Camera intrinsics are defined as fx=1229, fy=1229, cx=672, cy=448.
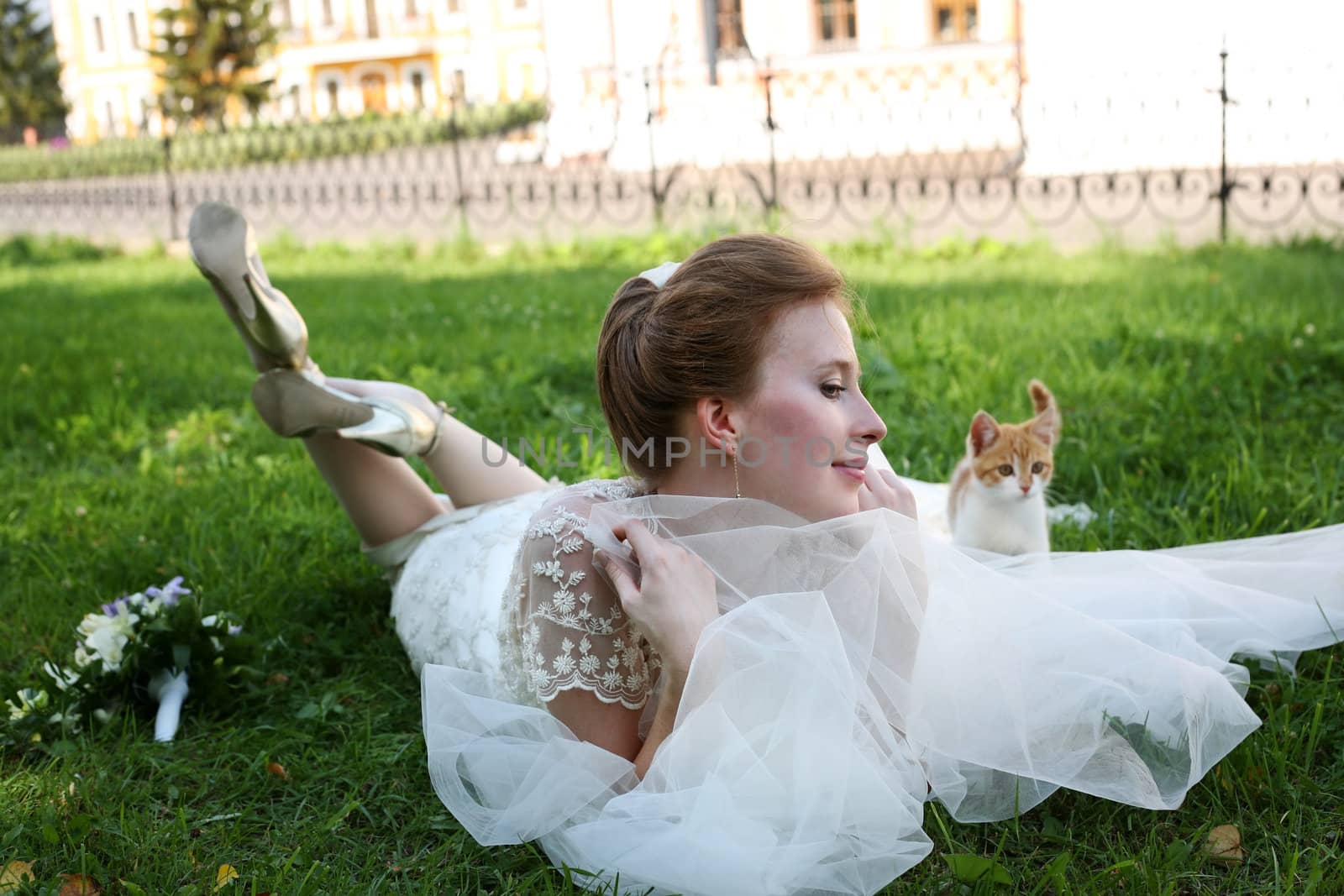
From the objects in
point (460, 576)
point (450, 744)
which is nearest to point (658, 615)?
point (450, 744)

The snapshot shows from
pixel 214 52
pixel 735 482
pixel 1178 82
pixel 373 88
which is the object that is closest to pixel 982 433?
pixel 735 482

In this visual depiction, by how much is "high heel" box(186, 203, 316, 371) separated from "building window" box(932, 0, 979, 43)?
653 inches

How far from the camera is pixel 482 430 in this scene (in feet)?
16.5

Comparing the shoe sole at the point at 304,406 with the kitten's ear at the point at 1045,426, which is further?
the kitten's ear at the point at 1045,426

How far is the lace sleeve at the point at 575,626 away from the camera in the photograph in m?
2.26

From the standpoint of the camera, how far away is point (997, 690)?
93.0 inches

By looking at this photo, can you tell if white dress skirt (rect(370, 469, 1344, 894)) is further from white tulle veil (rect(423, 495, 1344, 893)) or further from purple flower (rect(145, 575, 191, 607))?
purple flower (rect(145, 575, 191, 607))

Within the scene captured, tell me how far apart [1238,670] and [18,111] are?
5565cm

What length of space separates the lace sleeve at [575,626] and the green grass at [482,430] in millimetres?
328

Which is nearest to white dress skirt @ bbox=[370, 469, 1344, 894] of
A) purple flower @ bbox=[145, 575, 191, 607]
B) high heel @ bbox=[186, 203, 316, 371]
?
purple flower @ bbox=[145, 575, 191, 607]

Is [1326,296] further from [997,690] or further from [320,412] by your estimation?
[320,412]

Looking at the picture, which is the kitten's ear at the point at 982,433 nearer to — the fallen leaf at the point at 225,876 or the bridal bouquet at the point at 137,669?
the bridal bouquet at the point at 137,669

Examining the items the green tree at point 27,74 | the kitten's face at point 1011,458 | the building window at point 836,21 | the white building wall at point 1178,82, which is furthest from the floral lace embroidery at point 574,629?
the green tree at point 27,74

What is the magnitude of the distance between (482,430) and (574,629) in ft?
9.37
